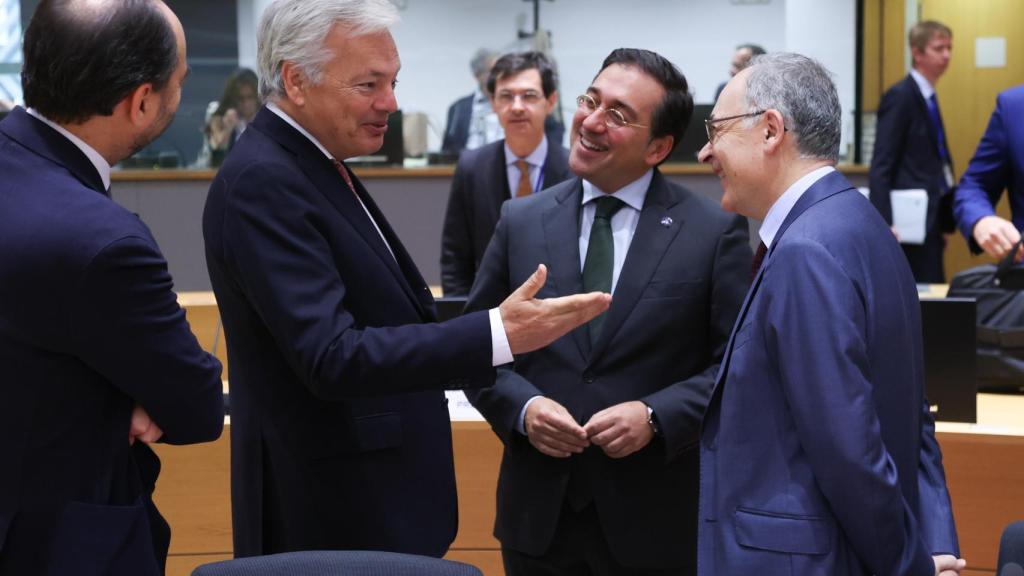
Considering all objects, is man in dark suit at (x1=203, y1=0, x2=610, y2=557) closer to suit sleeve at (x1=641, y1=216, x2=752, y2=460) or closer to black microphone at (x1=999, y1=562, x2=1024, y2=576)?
suit sleeve at (x1=641, y1=216, x2=752, y2=460)

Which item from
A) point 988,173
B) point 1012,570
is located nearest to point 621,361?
point 1012,570

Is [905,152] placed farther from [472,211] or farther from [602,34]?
[472,211]

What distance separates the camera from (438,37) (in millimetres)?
8891

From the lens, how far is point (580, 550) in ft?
8.10

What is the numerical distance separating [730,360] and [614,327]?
57cm

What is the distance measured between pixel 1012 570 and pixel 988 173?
6.59 ft

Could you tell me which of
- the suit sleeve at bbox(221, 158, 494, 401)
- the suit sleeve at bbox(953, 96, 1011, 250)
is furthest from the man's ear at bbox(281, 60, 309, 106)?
the suit sleeve at bbox(953, 96, 1011, 250)

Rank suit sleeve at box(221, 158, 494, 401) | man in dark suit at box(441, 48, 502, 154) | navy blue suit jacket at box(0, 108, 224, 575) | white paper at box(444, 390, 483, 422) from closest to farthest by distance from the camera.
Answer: navy blue suit jacket at box(0, 108, 224, 575), suit sleeve at box(221, 158, 494, 401), white paper at box(444, 390, 483, 422), man in dark suit at box(441, 48, 502, 154)

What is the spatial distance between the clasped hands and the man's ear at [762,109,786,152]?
642mm

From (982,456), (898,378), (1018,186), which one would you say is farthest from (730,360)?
(1018,186)

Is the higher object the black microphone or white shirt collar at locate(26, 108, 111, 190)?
white shirt collar at locate(26, 108, 111, 190)

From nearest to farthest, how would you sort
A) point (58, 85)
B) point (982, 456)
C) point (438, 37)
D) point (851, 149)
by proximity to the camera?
1. point (58, 85)
2. point (982, 456)
3. point (851, 149)
4. point (438, 37)

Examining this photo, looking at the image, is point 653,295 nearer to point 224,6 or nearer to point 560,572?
point 560,572

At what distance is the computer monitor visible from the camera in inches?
115
